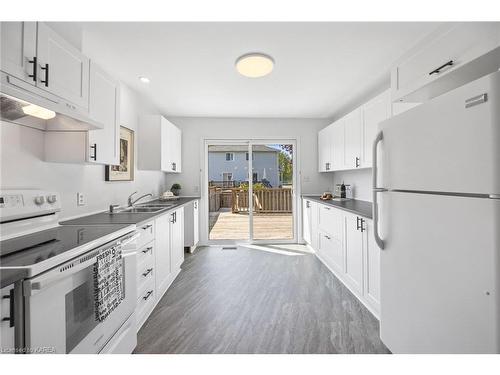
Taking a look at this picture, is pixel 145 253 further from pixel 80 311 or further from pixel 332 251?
pixel 332 251

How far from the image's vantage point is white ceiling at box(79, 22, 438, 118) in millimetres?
1842

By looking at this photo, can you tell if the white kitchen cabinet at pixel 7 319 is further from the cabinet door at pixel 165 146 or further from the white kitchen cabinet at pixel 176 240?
the cabinet door at pixel 165 146

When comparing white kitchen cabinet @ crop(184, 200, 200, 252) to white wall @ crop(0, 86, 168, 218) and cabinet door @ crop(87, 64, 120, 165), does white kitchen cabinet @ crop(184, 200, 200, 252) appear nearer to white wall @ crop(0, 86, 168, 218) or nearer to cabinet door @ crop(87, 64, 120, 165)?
white wall @ crop(0, 86, 168, 218)

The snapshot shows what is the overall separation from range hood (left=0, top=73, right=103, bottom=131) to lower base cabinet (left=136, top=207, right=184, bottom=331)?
0.88 m

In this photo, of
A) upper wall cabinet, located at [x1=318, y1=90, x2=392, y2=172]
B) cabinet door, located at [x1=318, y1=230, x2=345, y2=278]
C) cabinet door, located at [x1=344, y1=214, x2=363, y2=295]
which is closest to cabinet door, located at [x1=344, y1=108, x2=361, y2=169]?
upper wall cabinet, located at [x1=318, y1=90, x2=392, y2=172]

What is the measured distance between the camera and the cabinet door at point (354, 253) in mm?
2332

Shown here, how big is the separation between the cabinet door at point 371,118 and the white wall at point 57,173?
2932 mm

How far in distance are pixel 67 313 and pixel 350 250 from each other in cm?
240

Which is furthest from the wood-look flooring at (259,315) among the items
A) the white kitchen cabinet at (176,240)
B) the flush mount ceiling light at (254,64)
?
the flush mount ceiling light at (254,64)

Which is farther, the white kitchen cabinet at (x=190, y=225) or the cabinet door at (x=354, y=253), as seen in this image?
the white kitchen cabinet at (x=190, y=225)

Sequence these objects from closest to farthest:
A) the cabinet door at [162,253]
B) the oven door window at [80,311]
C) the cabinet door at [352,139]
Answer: the oven door window at [80,311] → the cabinet door at [162,253] → the cabinet door at [352,139]

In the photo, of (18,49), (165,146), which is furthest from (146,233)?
(165,146)

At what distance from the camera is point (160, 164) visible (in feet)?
11.1

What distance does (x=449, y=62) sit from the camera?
1.46 meters
